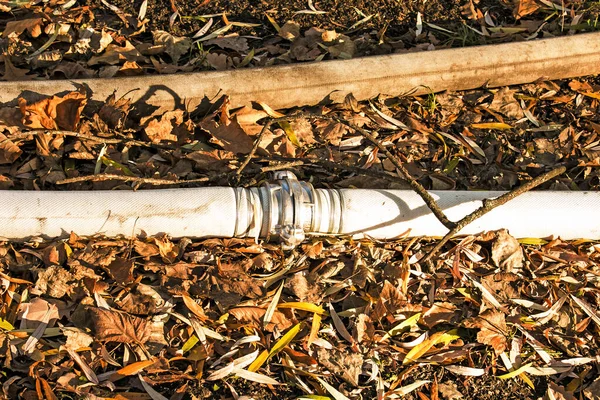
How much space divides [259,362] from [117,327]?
1.82 feet

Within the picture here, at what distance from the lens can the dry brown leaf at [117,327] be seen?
278 cm

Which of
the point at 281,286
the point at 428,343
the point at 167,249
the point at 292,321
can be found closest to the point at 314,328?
the point at 292,321

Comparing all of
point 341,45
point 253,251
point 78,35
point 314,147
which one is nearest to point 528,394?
point 253,251

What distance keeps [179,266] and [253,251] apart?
0.33m

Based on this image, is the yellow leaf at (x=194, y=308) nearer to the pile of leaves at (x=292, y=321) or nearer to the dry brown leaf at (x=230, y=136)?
the pile of leaves at (x=292, y=321)

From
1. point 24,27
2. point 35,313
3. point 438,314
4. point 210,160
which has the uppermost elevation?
point 24,27

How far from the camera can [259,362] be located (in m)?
2.84

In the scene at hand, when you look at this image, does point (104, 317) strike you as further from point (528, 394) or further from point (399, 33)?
point (399, 33)

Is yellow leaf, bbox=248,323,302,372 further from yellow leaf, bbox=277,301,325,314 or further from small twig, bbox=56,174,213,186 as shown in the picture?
small twig, bbox=56,174,213,186

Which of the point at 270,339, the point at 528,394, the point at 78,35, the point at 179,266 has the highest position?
the point at 78,35

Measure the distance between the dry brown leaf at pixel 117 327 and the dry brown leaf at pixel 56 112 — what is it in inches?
38.6

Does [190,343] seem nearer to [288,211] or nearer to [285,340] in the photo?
[285,340]

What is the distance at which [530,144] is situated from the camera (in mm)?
3801

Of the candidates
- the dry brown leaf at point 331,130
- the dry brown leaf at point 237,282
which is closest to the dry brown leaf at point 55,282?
the dry brown leaf at point 237,282
